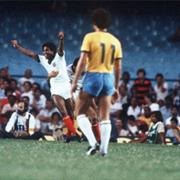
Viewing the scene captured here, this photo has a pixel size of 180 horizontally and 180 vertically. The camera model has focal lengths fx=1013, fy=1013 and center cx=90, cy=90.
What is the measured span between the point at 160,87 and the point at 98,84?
34.2ft

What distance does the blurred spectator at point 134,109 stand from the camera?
23047 mm

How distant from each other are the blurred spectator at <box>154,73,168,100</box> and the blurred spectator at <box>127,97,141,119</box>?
2.32 ft

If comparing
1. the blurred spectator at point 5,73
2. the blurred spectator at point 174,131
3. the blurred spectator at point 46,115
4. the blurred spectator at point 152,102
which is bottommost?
the blurred spectator at point 174,131

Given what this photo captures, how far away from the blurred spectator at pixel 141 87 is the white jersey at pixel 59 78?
5482 millimetres

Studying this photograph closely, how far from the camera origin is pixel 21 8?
87.2 ft

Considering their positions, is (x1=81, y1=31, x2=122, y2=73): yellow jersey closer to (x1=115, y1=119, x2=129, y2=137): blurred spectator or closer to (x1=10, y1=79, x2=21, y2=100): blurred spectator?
(x1=115, y1=119, x2=129, y2=137): blurred spectator

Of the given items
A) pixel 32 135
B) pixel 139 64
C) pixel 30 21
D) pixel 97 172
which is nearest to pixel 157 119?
pixel 32 135

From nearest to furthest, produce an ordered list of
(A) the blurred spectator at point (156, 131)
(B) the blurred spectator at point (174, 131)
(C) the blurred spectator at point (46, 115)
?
(A) the blurred spectator at point (156, 131) → (B) the blurred spectator at point (174, 131) → (C) the blurred spectator at point (46, 115)

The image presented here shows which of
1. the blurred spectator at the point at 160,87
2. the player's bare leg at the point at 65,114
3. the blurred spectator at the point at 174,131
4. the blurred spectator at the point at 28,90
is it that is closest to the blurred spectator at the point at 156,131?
the blurred spectator at the point at 174,131

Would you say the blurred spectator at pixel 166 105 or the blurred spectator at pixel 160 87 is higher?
the blurred spectator at pixel 160 87

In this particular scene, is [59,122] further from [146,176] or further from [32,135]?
[146,176]

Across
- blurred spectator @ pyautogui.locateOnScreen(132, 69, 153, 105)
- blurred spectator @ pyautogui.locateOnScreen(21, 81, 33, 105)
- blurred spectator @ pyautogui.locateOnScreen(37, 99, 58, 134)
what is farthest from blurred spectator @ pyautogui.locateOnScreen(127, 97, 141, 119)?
blurred spectator @ pyautogui.locateOnScreen(21, 81, 33, 105)

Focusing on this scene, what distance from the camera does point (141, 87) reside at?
2383cm

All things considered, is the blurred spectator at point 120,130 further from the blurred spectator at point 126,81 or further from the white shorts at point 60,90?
the white shorts at point 60,90
